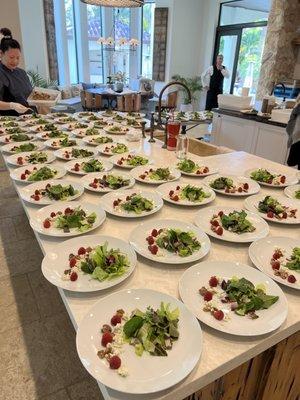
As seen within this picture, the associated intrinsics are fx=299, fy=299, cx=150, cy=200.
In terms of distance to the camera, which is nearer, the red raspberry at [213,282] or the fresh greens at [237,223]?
the red raspberry at [213,282]

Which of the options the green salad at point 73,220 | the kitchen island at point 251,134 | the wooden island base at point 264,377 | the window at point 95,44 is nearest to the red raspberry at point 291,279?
the wooden island base at point 264,377

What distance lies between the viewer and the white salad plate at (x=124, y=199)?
125cm

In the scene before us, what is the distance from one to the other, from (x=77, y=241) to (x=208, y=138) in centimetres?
340

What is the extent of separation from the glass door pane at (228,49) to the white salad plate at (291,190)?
653cm

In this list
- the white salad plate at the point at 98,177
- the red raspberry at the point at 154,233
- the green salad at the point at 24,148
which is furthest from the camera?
the green salad at the point at 24,148

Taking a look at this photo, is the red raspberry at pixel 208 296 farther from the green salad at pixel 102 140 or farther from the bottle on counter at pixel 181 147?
the green salad at pixel 102 140

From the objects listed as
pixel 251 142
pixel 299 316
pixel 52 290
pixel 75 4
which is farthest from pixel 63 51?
pixel 299 316

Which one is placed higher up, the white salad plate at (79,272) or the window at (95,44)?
the window at (95,44)

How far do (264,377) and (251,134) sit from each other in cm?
285

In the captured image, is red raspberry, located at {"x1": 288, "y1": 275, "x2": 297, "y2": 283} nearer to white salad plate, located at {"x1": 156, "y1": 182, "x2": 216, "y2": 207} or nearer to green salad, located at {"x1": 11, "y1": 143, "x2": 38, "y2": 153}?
white salad plate, located at {"x1": 156, "y1": 182, "x2": 216, "y2": 207}

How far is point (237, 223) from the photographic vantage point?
1157mm

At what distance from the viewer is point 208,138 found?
412 centimetres

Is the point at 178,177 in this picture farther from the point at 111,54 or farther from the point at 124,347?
the point at 111,54

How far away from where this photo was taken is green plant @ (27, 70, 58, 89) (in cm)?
665
